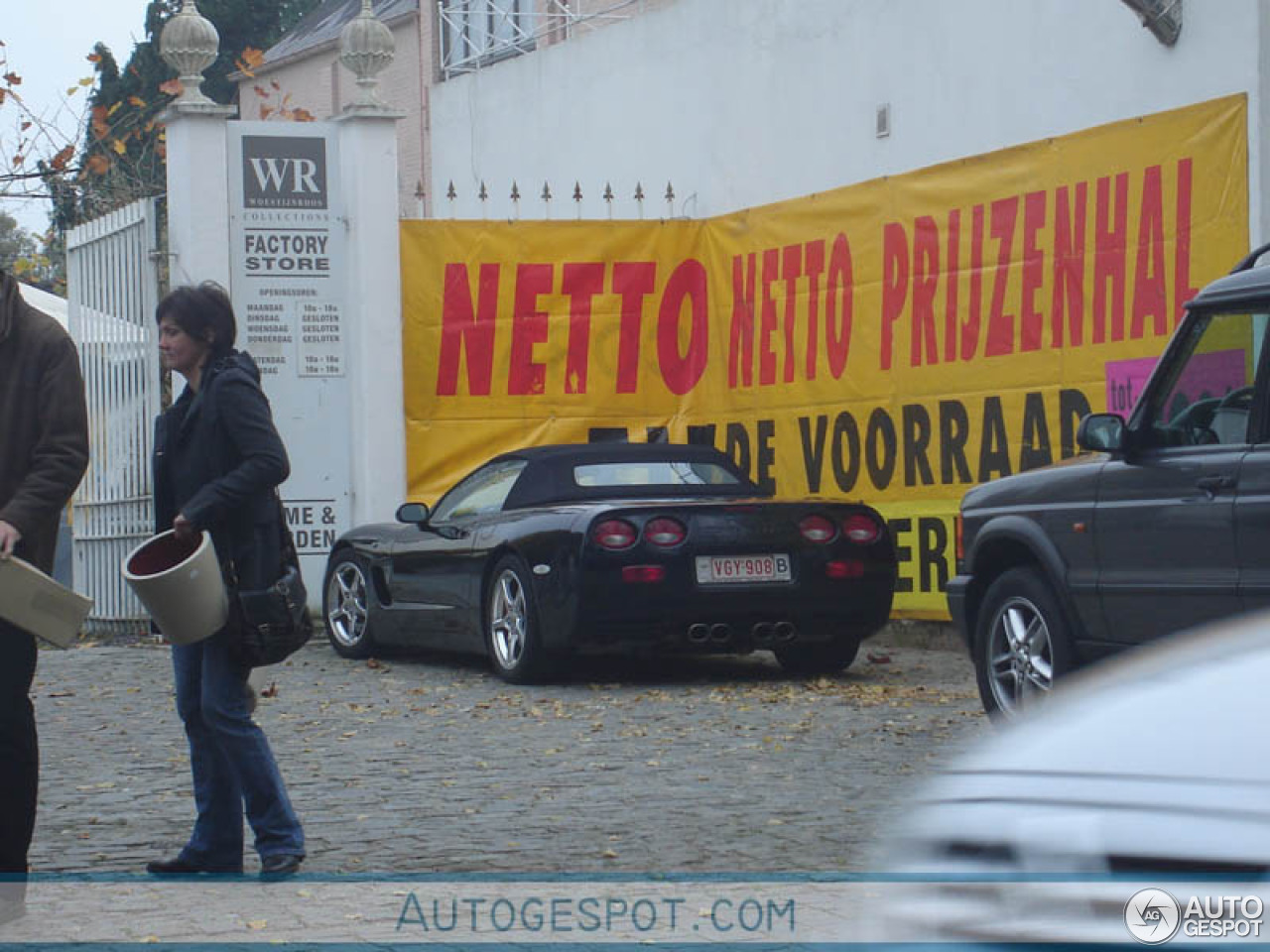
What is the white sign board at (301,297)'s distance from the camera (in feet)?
50.9

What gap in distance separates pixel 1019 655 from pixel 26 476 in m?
4.54

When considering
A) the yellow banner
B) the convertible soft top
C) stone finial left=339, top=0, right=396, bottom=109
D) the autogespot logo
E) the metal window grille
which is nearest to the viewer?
the autogespot logo

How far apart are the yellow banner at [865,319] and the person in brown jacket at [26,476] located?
7200 mm

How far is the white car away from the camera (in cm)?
252

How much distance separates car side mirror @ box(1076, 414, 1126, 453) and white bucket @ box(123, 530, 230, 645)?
3.62 m

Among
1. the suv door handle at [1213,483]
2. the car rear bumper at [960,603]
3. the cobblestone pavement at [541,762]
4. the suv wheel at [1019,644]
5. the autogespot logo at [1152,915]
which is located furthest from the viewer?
the car rear bumper at [960,603]

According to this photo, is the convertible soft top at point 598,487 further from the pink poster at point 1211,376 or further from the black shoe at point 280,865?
the black shoe at point 280,865

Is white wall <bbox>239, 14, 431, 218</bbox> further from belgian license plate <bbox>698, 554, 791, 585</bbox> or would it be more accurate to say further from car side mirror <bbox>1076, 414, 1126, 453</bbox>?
car side mirror <bbox>1076, 414, 1126, 453</bbox>

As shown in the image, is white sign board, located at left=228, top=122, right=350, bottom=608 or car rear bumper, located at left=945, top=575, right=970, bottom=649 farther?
white sign board, located at left=228, top=122, right=350, bottom=608

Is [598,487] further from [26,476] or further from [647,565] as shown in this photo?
[26,476]

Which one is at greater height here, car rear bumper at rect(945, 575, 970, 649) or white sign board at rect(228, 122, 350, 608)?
white sign board at rect(228, 122, 350, 608)

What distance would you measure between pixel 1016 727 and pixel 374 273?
42.7ft

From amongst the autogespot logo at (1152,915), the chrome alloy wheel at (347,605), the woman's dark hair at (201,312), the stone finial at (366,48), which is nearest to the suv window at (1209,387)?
the woman's dark hair at (201,312)

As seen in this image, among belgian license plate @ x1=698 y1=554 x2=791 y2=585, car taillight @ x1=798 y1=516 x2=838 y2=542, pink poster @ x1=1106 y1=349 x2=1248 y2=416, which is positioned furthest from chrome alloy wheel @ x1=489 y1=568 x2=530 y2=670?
pink poster @ x1=1106 y1=349 x2=1248 y2=416
